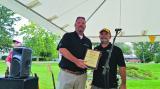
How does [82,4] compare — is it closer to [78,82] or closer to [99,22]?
[99,22]

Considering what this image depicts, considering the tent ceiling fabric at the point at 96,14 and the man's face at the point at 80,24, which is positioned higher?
the tent ceiling fabric at the point at 96,14

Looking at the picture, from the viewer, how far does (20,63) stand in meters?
4.43

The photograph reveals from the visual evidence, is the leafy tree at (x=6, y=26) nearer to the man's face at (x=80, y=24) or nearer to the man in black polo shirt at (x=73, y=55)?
the man in black polo shirt at (x=73, y=55)

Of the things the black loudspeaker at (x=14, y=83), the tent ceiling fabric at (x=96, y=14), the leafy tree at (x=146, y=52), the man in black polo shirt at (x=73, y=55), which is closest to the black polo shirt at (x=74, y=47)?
the man in black polo shirt at (x=73, y=55)

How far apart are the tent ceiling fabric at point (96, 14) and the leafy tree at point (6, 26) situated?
27.9 meters

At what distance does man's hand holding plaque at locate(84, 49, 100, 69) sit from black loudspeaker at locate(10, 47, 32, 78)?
79cm

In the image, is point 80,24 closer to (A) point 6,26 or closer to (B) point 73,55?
(B) point 73,55

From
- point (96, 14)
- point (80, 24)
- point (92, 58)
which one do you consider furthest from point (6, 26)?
point (92, 58)

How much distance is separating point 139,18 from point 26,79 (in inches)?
90.6

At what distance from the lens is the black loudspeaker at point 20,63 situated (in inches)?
173

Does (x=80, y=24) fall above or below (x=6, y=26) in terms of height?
below

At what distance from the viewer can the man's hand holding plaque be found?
4.06 metres

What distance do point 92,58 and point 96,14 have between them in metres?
1.83

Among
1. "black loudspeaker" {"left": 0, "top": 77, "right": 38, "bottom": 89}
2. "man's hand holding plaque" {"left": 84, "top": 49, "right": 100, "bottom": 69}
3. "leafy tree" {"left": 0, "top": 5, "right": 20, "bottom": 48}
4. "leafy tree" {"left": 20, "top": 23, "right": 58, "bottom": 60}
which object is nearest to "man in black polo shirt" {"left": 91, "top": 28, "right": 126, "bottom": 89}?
"man's hand holding plaque" {"left": 84, "top": 49, "right": 100, "bottom": 69}
